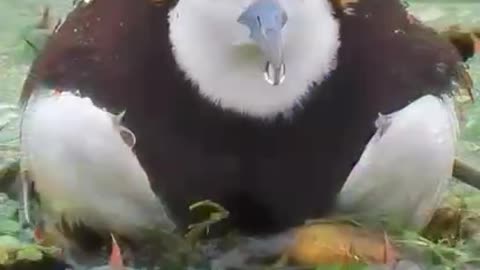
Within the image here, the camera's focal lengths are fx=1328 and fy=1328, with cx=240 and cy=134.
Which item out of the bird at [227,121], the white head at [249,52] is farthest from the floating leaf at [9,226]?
the white head at [249,52]

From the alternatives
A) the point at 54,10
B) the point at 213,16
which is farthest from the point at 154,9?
the point at 54,10

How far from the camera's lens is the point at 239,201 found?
723 millimetres

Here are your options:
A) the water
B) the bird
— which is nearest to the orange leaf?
the bird

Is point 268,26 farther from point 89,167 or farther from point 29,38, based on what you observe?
point 29,38

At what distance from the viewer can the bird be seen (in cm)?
69

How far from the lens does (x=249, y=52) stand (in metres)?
0.68

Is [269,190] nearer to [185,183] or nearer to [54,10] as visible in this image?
[185,183]

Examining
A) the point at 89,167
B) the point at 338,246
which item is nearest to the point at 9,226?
the point at 89,167

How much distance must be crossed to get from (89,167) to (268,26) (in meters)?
0.13

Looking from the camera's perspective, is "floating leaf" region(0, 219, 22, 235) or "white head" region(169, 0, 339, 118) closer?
"white head" region(169, 0, 339, 118)

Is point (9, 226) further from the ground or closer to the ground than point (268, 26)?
closer to the ground

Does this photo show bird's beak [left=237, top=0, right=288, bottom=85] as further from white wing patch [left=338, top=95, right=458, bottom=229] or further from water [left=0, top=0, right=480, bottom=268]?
water [left=0, top=0, right=480, bottom=268]

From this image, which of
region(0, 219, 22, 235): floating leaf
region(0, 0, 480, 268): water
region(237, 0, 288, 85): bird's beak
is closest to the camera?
region(237, 0, 288, 85): bird's beak

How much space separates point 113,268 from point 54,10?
0.34 metres
